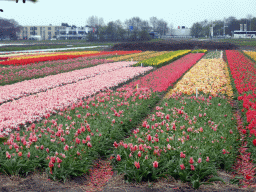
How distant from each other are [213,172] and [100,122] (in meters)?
3.96

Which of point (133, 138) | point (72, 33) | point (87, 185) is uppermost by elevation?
point (72, 33)

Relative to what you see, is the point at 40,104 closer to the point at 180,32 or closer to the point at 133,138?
the point at 133,138

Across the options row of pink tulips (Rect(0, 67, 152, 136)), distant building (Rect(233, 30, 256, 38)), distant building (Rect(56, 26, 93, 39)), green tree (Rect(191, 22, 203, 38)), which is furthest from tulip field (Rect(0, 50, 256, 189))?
distant building (Rect(56, 26, 93, 39))

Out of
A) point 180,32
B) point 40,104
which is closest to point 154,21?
point 180,32

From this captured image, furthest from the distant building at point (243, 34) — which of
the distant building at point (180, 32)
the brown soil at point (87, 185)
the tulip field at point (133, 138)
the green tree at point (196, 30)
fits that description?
the brown soil at point (87, 185)

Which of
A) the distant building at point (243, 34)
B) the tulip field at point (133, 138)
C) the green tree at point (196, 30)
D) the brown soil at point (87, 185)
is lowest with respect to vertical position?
the brown soil at point (87, 185)

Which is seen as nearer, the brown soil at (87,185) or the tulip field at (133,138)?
the brown soil at (87,185)

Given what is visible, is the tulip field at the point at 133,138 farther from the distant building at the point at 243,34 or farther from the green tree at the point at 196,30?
the green tree at the point at 196,30

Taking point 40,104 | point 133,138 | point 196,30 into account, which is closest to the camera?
point 133,138

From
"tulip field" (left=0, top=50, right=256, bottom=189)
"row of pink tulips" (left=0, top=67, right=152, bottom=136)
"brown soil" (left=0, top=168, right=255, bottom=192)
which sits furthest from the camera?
"row of pink tulips" (left=0, top=67, right=152, bottom=136)

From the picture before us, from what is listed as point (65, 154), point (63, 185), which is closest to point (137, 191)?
point (63, 185)

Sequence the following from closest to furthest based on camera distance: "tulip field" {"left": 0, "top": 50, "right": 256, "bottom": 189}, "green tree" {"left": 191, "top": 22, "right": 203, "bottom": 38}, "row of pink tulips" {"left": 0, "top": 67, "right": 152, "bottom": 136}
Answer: "tulip field" {"left": 0, "top": 50, "right": 256, "bottom": 189}, "row of pink tulips" {"left": 0, "top": 67, "right": 152, "bottom": 136}, "green tree" {"left": 191, "top": 22, "right": 203, "bottom": 38}

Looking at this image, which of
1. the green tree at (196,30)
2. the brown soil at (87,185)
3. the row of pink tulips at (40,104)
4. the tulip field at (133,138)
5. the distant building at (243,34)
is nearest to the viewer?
the brown soil at (87,185)

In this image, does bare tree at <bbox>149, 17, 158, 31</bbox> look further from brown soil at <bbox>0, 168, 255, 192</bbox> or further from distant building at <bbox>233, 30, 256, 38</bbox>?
brown soil at <bbox>0, 168, 255, 192</bbox>
